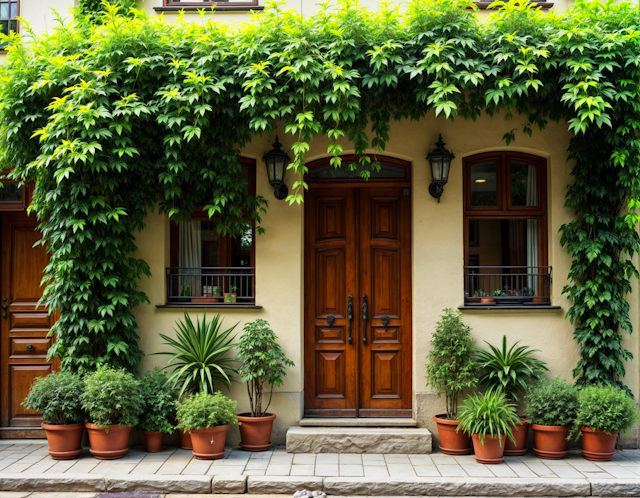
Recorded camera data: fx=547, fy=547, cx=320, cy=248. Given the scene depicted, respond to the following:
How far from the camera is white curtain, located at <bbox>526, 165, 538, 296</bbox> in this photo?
6.98m

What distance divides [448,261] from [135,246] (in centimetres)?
389

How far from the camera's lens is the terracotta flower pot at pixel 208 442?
587 centimetres

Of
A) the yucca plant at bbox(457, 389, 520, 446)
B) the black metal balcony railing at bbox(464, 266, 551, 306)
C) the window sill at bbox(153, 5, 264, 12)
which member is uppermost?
the window sill at bbox(153, 5, 264, 12)

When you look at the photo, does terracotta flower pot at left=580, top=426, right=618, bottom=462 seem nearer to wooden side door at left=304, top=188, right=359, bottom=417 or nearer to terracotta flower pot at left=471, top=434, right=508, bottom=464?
terracotta flower pot at left=471, top=434, right=508, bottom=464

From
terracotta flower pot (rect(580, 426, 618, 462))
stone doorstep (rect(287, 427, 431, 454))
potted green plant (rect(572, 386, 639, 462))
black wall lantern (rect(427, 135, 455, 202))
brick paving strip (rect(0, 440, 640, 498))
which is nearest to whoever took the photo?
brick paving strip (rect(0, 440, 640, 498))

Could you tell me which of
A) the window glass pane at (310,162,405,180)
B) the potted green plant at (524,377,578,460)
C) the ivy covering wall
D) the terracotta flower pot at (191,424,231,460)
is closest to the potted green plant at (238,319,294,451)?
the terracotta flower pot at (191,424,231,460)

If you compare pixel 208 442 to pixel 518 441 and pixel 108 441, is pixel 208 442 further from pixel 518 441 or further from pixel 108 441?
pixel 518 441

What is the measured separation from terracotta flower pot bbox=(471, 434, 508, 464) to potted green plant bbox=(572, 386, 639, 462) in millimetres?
861

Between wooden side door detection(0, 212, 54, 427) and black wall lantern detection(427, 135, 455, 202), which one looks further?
wooden side door detection(0, 212, 54, 427)

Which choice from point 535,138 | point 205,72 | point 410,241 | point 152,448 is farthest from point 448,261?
point 152,448

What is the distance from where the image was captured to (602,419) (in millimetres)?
5711

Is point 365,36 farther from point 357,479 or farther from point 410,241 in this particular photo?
point 357,479

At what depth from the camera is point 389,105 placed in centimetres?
650

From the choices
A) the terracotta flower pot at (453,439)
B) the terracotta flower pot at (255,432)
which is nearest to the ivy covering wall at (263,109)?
the terracotta flower pot at (255,432)
